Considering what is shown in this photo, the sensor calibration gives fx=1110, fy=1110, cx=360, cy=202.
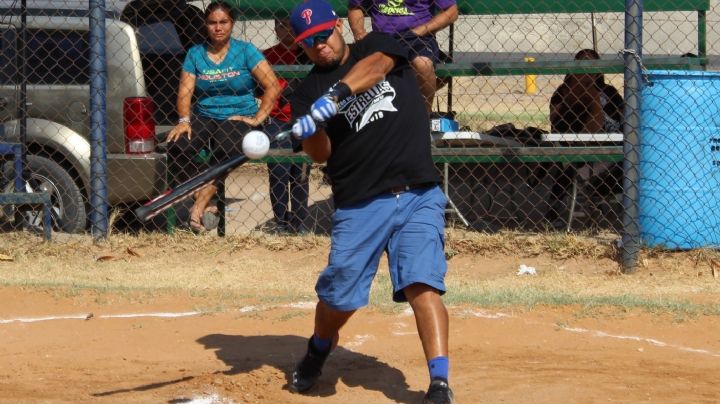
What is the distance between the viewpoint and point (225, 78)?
9.08 m

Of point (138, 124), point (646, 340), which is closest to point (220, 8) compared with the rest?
point (138, 124)

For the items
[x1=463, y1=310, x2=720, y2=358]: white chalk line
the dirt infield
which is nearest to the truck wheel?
the dirt infield

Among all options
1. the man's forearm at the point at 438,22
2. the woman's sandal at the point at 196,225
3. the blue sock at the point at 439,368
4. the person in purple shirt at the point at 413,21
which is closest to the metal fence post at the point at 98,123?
the woman's sandal at the point at 196,225

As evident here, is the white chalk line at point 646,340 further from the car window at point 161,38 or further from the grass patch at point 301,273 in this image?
the car window at point 161,38

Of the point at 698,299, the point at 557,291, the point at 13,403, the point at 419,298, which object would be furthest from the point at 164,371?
the point at 698,299

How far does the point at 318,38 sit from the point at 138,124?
474 cm

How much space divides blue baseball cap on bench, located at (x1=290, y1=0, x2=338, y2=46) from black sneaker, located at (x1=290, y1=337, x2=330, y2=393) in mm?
1511

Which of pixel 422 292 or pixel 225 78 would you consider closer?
pixel 422 292

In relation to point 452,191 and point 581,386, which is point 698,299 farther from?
point 452,191

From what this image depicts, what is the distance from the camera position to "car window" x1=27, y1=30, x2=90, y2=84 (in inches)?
377

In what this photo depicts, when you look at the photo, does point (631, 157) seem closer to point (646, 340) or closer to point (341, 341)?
point (646, 340)

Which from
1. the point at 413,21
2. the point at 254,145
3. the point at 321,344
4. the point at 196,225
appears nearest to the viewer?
the point at 254,145

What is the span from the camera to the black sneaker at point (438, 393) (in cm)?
484

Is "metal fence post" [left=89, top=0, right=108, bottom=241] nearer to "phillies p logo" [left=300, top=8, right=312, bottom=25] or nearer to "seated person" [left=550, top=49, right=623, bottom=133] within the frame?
"seated person" [left=550, top=49, right=623, bottom=133]
